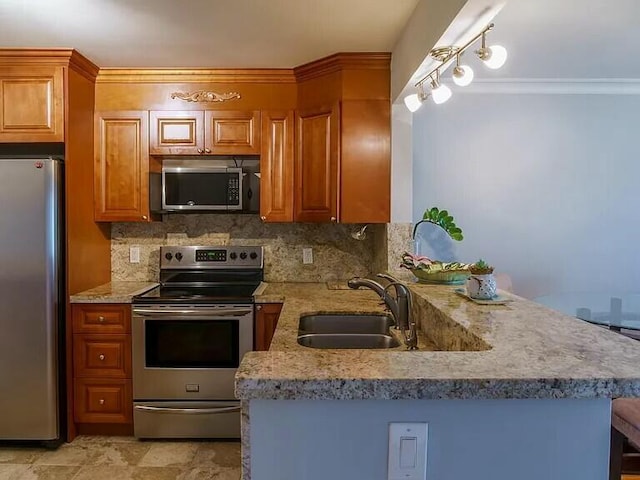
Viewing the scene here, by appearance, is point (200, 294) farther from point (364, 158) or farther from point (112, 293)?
point (364, 158)

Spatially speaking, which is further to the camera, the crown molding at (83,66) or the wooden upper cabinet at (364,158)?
the wooden upper cabinet at (364,158)

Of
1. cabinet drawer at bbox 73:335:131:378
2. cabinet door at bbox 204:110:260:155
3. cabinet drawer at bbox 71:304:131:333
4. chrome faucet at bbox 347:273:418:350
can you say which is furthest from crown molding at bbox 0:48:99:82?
chrome faucet at bbox 347:273:418:350

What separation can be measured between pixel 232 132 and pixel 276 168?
37 centimetres

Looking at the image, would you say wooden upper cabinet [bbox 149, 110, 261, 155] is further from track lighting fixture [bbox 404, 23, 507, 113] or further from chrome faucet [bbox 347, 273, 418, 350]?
chrome faucet [bbox 347, 273, 418, 350]

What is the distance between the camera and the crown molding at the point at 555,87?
3.44m

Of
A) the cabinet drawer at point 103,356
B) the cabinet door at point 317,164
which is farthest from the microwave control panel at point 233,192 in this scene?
the cabinet drawer at point 103,356

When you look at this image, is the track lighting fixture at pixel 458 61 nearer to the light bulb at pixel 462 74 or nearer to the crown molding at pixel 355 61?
the light bulb at pixel 462 74

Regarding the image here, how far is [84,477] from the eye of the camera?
2350 mm

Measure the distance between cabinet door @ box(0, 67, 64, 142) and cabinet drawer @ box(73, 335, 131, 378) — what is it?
1198 millimetres

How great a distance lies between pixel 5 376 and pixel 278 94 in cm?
233

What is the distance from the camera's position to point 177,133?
3057 millimetres

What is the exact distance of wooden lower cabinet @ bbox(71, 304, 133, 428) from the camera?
109 inches

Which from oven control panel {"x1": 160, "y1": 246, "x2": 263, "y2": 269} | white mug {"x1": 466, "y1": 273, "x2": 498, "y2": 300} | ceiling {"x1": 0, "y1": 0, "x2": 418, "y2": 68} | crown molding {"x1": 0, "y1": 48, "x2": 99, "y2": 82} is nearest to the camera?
white mug {"x1": 466, "y1": 273, "x2": 498, "y2": 300}

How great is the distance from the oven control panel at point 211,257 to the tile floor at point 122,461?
1.15 meters
